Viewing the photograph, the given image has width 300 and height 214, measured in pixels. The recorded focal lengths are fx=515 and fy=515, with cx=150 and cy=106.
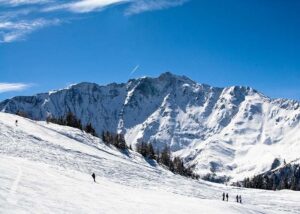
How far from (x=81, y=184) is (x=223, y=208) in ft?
57.5

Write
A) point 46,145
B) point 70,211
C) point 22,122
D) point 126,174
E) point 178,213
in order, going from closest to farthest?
point 70,211 < point 178,213 < point 126,174 < point 46,145 < point 22,122

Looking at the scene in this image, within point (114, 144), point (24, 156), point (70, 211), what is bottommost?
point (70, 211)

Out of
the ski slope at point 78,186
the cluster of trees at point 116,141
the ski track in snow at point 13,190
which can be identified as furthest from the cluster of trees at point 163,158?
the ski track in snow at point 13,190

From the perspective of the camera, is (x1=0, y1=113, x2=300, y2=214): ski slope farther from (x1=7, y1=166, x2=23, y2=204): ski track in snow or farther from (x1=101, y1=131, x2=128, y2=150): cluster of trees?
(x1=101, y1=131, x2=128, y2=150): cluster of trees

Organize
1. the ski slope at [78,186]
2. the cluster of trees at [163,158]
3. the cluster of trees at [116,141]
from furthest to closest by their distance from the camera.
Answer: the cluster of trees at [163,158] → the cluster of trees at [116,141] → the ski slope at [78,186]

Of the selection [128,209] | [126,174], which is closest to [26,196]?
[128,209]

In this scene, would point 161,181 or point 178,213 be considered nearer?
point 178,213

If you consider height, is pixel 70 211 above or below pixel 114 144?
below

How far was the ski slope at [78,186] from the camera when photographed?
4015cm

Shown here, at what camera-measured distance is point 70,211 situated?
37.4 m

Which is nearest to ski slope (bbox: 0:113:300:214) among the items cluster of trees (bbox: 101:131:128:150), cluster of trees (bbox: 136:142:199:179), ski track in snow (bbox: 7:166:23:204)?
ski track in snow (bbox: 7:166:23:204)

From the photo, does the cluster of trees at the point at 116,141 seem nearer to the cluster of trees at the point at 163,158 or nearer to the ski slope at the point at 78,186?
the cluster of trees at the point at 163,158

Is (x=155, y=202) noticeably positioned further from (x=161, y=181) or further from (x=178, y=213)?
(x=161, y=181)

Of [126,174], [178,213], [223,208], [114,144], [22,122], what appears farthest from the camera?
[114,144]
